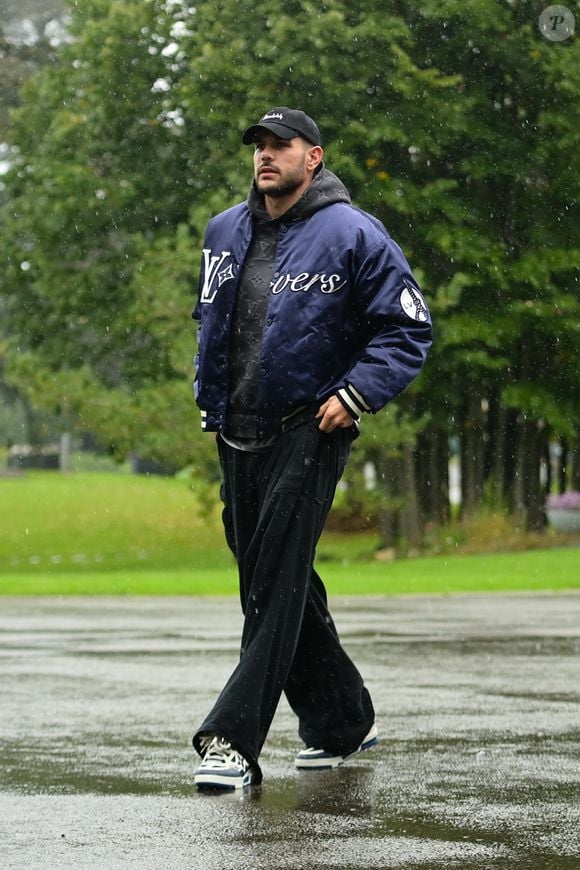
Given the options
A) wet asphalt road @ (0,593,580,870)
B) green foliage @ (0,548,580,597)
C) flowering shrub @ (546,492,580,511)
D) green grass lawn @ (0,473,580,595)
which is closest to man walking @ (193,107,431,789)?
wet asphalt road @ (0,593,580,870)

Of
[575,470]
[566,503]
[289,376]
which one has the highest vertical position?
[289,376]

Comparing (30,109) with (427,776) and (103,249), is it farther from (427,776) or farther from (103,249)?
(427,776)

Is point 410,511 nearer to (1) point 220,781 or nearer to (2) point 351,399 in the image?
(2) point 351,399

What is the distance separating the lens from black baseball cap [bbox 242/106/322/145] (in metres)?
6.11

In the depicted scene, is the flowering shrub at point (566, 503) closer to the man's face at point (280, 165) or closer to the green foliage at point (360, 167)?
the green foliage at point (360, 167)

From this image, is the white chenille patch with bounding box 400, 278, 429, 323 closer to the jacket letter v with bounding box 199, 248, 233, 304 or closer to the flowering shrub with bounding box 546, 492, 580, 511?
the jacket letter v with bounding box 199, 248, 233, 304

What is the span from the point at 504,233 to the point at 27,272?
376 inches

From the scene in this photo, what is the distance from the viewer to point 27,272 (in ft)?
120

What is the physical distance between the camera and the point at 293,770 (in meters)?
6.18

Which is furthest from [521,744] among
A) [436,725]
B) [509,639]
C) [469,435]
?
[469,435]

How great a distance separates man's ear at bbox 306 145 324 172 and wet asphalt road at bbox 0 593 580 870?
189 centimetres

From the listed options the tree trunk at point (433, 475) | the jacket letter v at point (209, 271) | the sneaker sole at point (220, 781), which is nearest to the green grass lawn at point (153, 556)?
the tree trunk at point (433, 475)

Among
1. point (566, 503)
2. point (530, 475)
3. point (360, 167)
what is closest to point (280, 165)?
point (360, 167)

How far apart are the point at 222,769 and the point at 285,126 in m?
1.98
